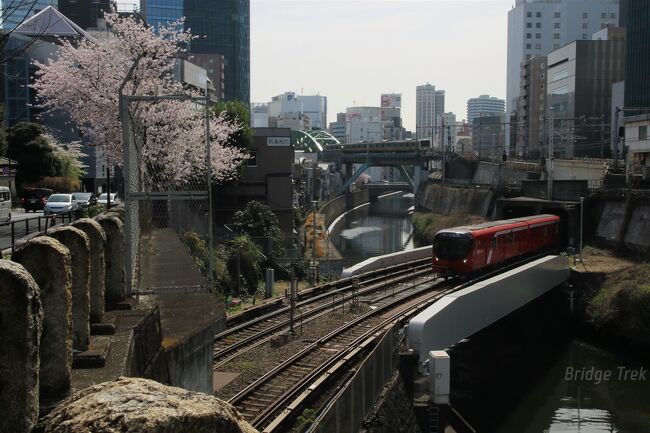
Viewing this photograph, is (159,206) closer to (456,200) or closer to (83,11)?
(456,200)

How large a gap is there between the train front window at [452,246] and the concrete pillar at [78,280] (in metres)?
18.7

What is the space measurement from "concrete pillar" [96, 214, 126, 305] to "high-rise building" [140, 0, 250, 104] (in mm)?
105700

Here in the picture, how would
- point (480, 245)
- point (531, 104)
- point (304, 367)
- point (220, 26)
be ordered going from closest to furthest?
1. point (304, 367)
2. point (480, 245)
3. point (531, 104)
4. point (220, 26)

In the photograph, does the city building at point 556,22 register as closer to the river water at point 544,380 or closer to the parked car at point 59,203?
the river water at point 544,380

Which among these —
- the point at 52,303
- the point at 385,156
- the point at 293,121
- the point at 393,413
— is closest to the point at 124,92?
the point at 393,413

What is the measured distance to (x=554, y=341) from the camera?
23.8 m

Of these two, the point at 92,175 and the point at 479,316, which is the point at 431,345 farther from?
the point at 92,175

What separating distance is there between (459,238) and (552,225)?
11.6 metres

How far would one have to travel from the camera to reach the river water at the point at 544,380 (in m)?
16.6

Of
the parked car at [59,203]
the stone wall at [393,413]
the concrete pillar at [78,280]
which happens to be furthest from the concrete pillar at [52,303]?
the parked car at [59,203]

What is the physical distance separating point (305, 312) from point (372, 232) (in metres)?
51.1

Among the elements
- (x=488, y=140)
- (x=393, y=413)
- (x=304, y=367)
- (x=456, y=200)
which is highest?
(x=488, y=140)

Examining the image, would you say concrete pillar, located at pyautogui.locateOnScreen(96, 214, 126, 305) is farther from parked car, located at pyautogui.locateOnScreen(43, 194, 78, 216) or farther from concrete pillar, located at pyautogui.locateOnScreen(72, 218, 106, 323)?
parked car, located at pyautogui.locateOnScreen(43, 194, 78, 216)

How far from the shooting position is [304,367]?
1298 cm
